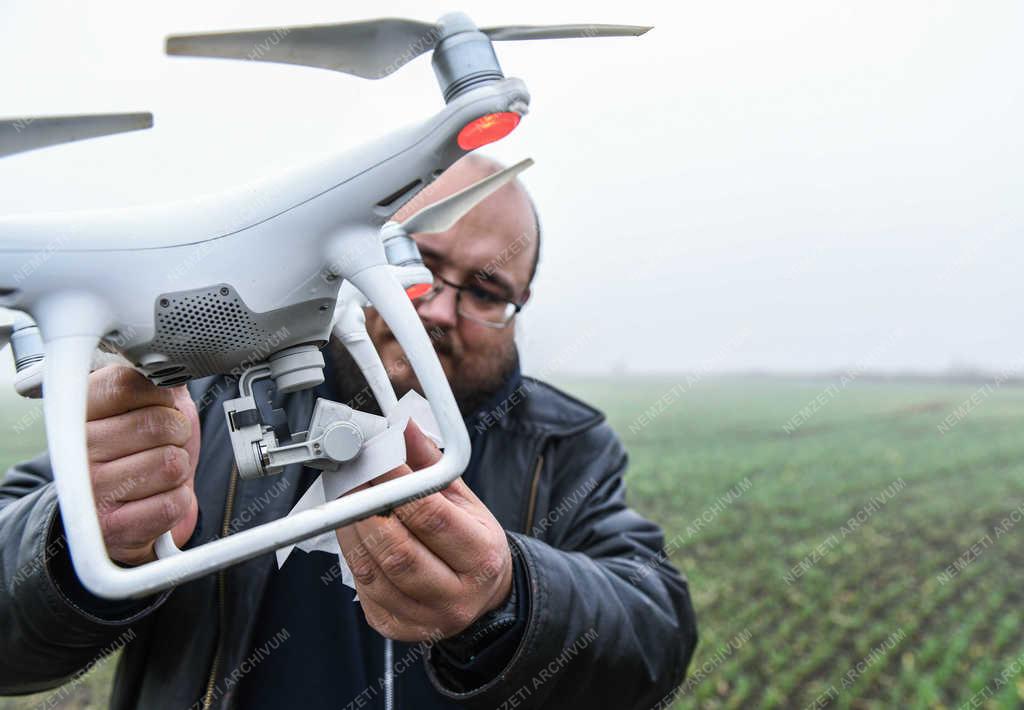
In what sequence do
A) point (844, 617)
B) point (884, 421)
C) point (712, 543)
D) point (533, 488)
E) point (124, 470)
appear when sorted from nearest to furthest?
point (124, 470) < point (533, 488) < point (844, 617) < point (712, 543) < point (884, 421)

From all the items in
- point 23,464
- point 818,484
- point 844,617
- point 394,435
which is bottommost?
point 818,484

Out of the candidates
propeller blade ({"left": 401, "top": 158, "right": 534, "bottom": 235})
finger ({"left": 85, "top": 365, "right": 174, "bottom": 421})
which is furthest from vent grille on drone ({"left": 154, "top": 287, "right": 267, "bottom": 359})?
propeller blade ({"left": 401, "top": 158, "right": 534, "bottom": 235})

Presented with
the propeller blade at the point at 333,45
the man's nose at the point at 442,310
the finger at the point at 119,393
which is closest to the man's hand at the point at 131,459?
the finger at the point at 119,393

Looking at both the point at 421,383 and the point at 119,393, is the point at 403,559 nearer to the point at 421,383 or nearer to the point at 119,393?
the point at 421,383

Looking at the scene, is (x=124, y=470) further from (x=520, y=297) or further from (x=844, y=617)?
(x=844, y=617)

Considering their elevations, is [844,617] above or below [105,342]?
below

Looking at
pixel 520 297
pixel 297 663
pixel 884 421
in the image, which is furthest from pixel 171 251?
pixel 884 421

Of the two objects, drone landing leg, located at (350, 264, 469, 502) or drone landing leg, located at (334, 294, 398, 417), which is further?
drone landing leg, located at (334, 294, 398, 417)

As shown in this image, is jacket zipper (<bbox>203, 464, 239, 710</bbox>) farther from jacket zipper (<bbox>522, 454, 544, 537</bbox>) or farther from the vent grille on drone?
jacket zipper (<bbox>522, 454, 544, 537</bbox>)
